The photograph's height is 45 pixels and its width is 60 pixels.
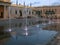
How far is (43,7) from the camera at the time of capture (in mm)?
78812

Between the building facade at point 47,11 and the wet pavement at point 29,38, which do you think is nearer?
the wet pavement at point 29,38

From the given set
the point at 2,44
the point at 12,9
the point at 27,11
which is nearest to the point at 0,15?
the point at 12,9

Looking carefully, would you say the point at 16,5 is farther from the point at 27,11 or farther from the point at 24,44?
the point at 24,44

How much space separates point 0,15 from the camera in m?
47.3

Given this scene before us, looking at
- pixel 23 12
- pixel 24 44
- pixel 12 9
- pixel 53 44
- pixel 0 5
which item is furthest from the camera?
pixel 23 12

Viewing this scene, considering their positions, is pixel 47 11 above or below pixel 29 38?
below

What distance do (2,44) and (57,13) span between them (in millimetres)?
68366

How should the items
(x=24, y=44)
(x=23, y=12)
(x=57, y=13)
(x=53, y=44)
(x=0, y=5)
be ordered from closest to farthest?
1. (x=53, y=44)
2. (x=24, y=44)
3. (x=0, y=5)
4. (x=23, y=12)
5. (x=57, y=13)

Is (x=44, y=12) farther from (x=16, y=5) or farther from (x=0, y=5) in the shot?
(x=0, y=5)

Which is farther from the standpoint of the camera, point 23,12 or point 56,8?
point 56,8

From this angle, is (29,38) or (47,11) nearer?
(29,38)

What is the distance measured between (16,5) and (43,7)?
22392 mm

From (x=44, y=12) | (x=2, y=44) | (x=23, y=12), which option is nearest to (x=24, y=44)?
(x=2, y=44)

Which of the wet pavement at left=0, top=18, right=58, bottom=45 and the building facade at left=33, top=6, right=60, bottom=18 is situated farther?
the building facade at left=33, top=6, right=60, bottom=18
